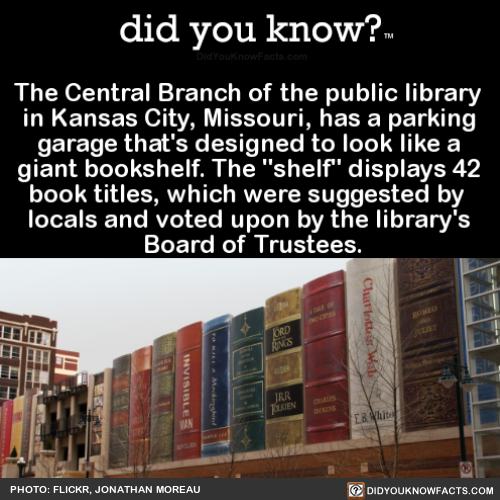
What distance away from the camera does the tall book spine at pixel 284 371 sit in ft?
108

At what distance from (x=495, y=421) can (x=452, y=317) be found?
368cm

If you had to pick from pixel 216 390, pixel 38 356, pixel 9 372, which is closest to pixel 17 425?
pixel 9 372

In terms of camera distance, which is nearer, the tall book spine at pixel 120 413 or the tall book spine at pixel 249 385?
the tall book spine at pixel 249 385

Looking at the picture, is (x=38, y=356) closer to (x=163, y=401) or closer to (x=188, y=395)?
(x=163, y=401)

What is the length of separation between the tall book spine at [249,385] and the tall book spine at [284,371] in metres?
0.73

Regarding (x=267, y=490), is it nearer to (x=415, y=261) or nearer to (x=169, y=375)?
(x=415, y=261)

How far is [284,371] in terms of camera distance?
3403 centimetres

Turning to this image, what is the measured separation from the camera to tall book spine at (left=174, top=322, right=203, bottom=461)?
40594 mm

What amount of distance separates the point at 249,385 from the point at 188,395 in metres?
6.00

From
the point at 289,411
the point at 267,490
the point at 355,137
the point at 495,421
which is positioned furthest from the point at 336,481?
the point at 289,411

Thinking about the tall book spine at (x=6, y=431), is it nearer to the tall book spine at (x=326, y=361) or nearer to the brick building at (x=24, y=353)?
the brick building at (x=24, y=353)

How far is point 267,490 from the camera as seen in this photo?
803 inches

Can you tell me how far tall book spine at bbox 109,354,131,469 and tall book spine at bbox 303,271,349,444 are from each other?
19.1 m

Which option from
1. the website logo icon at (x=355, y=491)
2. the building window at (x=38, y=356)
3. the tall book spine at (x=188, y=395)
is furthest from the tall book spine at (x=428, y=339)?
the building window at (x=38, y=356)
